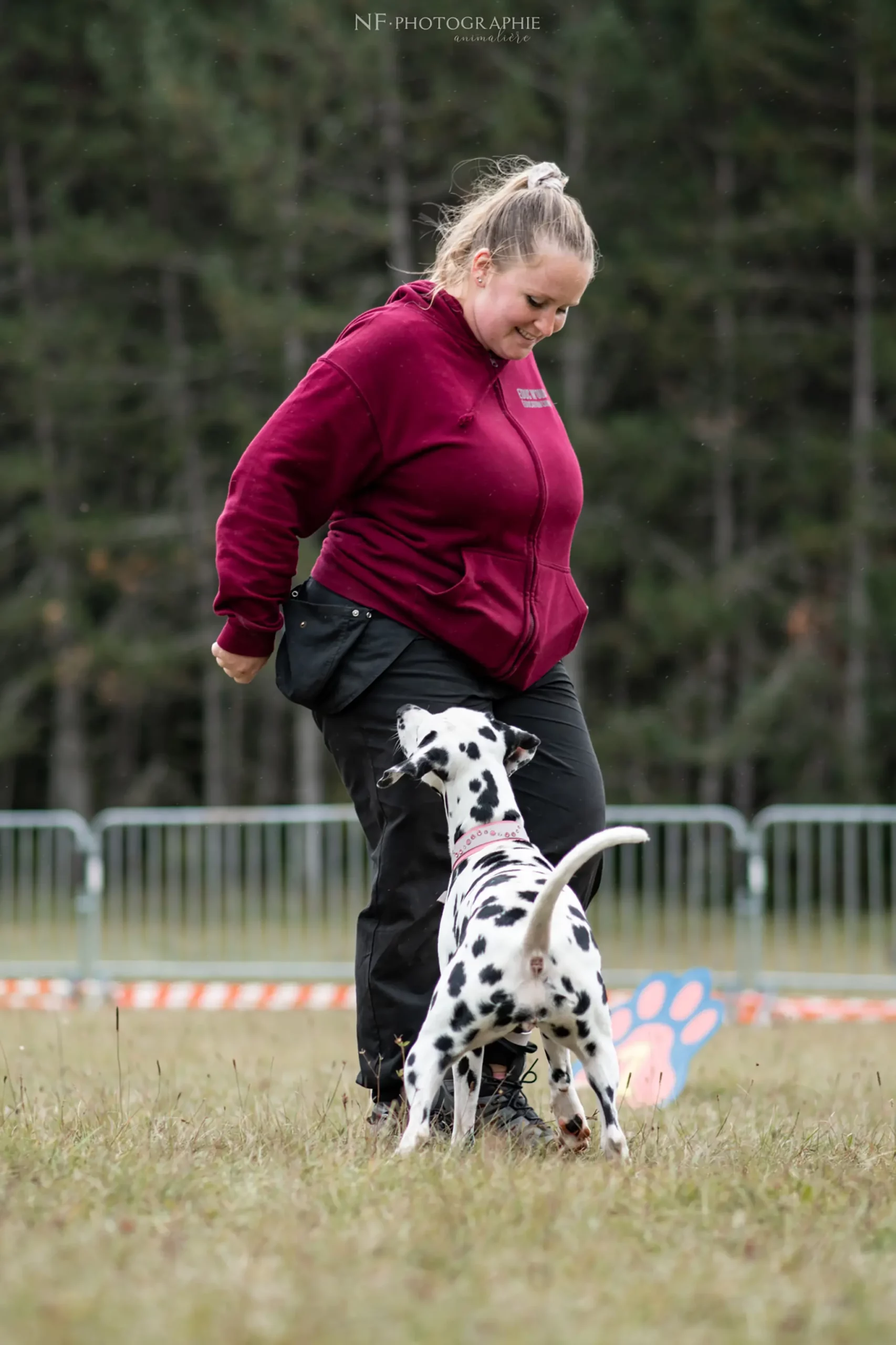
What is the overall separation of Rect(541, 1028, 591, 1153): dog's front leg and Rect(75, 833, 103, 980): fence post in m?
8.02

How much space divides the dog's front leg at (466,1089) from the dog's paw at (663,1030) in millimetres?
1217

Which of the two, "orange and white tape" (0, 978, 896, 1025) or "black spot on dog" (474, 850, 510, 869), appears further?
"orange and white tape" (0, 978, 896, 1025)

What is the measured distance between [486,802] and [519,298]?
1.13 meters

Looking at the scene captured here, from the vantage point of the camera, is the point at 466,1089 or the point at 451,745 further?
the point at 451,745

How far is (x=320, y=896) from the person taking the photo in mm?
12258

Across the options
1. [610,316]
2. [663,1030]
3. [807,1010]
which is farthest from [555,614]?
[610,316]

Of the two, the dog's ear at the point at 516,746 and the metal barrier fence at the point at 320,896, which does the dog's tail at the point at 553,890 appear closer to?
the dog's ear at the point at 516,746

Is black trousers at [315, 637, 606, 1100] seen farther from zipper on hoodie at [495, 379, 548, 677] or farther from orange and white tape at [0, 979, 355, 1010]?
orange and white tape at [0, 979, 355, 1010]

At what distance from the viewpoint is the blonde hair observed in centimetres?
378

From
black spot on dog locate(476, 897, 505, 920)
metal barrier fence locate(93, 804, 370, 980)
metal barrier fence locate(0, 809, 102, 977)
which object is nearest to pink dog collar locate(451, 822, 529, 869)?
black spot on dog locate(476, 897, 505, 920)

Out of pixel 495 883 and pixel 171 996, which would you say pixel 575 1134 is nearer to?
pixel 495 883

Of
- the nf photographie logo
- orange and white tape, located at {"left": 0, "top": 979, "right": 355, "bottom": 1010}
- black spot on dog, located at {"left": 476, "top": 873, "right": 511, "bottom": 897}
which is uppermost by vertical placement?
the nf photographie logo

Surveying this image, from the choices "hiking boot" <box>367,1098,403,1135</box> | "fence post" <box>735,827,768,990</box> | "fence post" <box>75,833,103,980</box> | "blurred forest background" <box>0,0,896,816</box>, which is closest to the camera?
"hiking boot" <box>367,1098,403,1135</box>

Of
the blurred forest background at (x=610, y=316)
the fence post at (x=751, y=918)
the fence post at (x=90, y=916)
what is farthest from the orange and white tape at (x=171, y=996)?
the blurred forest background at (x=610, y=316)
